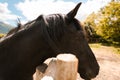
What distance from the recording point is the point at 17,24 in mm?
2707

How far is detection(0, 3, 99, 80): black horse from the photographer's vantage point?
2438mm

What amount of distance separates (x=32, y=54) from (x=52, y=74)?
12.3 inches

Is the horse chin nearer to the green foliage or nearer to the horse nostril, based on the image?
the horse nostril

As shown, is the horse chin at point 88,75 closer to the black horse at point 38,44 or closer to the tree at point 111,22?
the black horse at point 38,44

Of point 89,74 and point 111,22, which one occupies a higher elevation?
point 89,74

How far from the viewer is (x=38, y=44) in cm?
248

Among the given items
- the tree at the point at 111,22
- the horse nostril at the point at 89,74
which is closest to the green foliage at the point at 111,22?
the tree at the point at 111,22

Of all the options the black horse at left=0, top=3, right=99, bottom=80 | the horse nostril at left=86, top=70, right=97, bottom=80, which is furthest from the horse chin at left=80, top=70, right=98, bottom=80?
the black horse at left=0, top=3, right=99, bottom=80

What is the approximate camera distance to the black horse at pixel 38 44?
2.44m

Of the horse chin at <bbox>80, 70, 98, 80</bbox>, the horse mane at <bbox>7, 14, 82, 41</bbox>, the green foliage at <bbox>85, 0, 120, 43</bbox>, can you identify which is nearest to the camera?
the horse mane at <bbox>7, 14, 82, 41</bbox>

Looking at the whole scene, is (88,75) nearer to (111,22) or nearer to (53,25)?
(53,25)

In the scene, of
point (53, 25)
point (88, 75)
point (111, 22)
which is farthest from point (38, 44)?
point (111, 22)

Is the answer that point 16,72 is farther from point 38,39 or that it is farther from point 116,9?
point 116,9

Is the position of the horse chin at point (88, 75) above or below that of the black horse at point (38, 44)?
below
